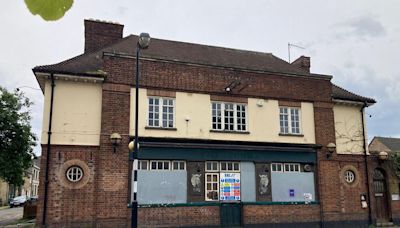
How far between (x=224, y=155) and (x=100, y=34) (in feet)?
31.6

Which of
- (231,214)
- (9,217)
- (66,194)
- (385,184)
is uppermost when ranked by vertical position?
(385,184)

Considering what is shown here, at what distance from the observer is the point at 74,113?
1812 cm

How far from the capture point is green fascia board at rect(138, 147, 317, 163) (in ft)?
60.2

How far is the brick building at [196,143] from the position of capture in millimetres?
17562

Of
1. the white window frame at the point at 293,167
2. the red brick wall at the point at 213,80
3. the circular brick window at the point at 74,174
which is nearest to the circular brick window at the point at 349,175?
the white window frame at the point at 293,167

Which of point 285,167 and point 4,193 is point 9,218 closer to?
point 285,167

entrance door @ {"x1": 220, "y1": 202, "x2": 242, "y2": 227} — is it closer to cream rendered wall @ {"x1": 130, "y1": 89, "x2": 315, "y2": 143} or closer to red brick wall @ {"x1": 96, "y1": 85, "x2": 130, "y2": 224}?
cream rendered wall @ {"x1": 130, "y1": 89, "x2": 315, "y2": 143}

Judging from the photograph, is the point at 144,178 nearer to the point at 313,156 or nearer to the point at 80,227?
the point at 80,227

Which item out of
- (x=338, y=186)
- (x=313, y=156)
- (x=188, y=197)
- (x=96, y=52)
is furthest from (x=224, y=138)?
(x=96, y=52)

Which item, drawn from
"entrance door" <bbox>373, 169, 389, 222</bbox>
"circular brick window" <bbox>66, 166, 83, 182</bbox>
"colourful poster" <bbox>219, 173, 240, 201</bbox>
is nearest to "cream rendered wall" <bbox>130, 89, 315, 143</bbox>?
"colourful poster" <bbox>219, 173, 240, 201</bbox>

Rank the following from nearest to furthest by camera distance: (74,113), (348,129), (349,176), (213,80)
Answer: (74,113) < (213,80) < (349,176) < (348,129)

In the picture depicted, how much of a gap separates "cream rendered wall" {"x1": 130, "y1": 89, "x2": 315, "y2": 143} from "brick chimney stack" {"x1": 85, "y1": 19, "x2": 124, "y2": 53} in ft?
17.5

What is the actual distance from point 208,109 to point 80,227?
776 centimetres

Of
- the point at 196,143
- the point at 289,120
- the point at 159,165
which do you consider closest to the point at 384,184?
the point at 289,120
